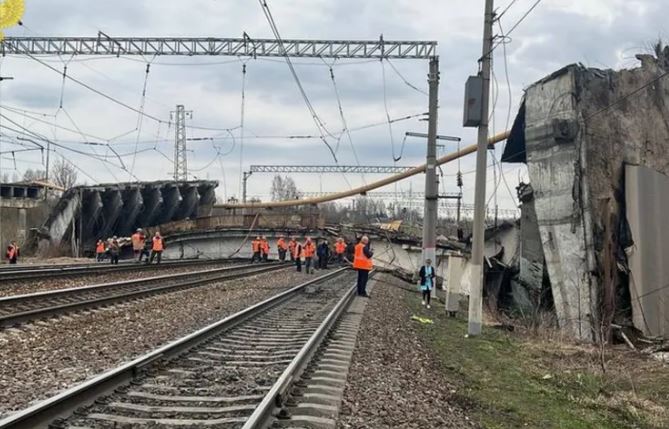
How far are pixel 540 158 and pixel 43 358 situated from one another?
1564 cm

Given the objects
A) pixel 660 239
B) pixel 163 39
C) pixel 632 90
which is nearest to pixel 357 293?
pixel 660 239

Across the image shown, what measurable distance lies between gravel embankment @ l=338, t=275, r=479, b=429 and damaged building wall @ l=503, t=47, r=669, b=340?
24.0 ft

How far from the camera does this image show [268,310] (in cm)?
1389

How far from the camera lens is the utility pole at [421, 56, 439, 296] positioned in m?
23.7

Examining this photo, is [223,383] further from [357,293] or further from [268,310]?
[357,293]

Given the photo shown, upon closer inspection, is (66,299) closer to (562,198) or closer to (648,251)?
(562,198)

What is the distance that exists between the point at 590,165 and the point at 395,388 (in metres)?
12.7

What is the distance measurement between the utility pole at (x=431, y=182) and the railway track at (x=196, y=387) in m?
13.5

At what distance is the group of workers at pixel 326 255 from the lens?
1698 centimetres

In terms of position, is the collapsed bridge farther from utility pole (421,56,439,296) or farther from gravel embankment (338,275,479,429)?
gravel embankment (338,275,479,429)

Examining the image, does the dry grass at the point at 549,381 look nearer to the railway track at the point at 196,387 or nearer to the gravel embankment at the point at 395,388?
the gravel embankment at the point at 395,388

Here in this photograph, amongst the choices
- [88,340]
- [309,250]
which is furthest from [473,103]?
[309,250]

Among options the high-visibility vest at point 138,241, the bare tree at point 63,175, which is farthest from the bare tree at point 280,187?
the high-visibility vest at point 138,241

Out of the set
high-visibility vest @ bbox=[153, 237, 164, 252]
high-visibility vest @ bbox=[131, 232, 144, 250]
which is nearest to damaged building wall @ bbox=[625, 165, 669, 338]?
high-visibility vest @ bbox=[153, 237, 164, 252]
